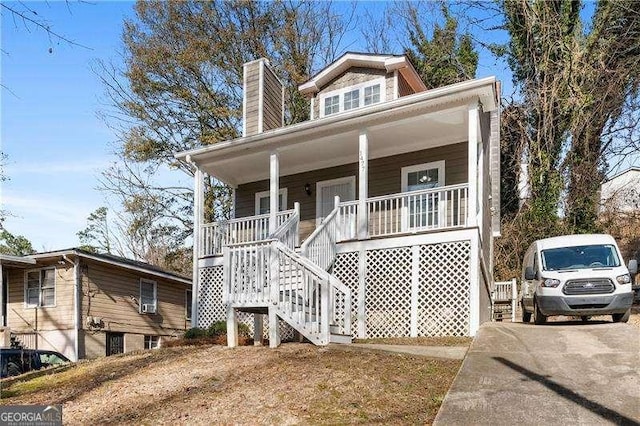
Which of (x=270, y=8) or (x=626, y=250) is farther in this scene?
(x=270, y=8)

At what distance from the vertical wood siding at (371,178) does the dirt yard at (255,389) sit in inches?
254

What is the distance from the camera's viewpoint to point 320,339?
932 centimetres

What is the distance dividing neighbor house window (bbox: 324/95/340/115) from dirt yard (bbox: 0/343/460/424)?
937cm

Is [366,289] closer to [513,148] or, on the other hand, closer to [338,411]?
[338,411]

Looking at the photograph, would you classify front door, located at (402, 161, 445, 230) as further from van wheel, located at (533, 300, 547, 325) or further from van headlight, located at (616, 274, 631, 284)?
van headlight, located at (616, 274, 631, 284)

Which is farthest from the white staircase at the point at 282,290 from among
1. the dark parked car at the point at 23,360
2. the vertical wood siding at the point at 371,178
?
the dark parked car at the point at 23,360

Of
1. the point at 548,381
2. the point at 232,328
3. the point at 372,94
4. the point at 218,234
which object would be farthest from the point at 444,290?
the point at 372,94

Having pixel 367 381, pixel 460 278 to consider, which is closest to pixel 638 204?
pixel 460 278

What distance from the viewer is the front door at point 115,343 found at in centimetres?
1991

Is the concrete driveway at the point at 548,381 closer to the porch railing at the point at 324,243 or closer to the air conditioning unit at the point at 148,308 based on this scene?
the porch railing at the point at 324,243

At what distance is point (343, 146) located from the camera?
45.5ft

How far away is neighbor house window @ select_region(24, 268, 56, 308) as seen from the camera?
19312 mm

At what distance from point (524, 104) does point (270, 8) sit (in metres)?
12.8

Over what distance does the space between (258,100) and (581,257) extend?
10.1 m
